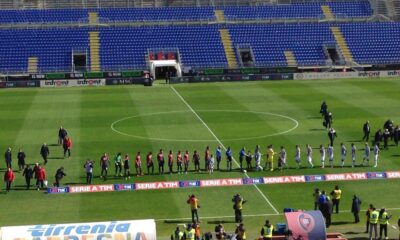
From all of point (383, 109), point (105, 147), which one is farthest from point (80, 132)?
point (383, 109)

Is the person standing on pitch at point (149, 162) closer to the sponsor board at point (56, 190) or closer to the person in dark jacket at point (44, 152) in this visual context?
the sponsor board at point (56, 190)

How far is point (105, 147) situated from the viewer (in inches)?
1775

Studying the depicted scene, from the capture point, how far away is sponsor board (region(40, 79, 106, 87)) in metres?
73.4

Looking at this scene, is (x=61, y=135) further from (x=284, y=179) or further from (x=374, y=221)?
(x=374, y=221)

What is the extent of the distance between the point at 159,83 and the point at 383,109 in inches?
1029

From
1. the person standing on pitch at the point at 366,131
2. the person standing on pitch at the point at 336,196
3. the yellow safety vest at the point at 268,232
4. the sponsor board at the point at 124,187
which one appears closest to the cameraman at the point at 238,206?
the person standing on pitch at the point at 336,196

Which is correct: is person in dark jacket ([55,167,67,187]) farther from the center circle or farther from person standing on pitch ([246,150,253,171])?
the center circle

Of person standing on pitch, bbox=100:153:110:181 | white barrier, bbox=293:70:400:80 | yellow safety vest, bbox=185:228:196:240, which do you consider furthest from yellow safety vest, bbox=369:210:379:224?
white barrier, bbox=293:70:400:80

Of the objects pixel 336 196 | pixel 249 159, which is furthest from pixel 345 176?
pixel 336 196

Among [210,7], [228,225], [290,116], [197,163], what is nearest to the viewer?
[228,225]

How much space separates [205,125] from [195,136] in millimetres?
3715

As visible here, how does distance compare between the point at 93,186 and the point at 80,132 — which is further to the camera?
the point at 80,132

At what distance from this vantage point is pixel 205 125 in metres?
51.2

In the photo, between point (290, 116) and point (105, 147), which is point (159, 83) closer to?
point (290, 116)
